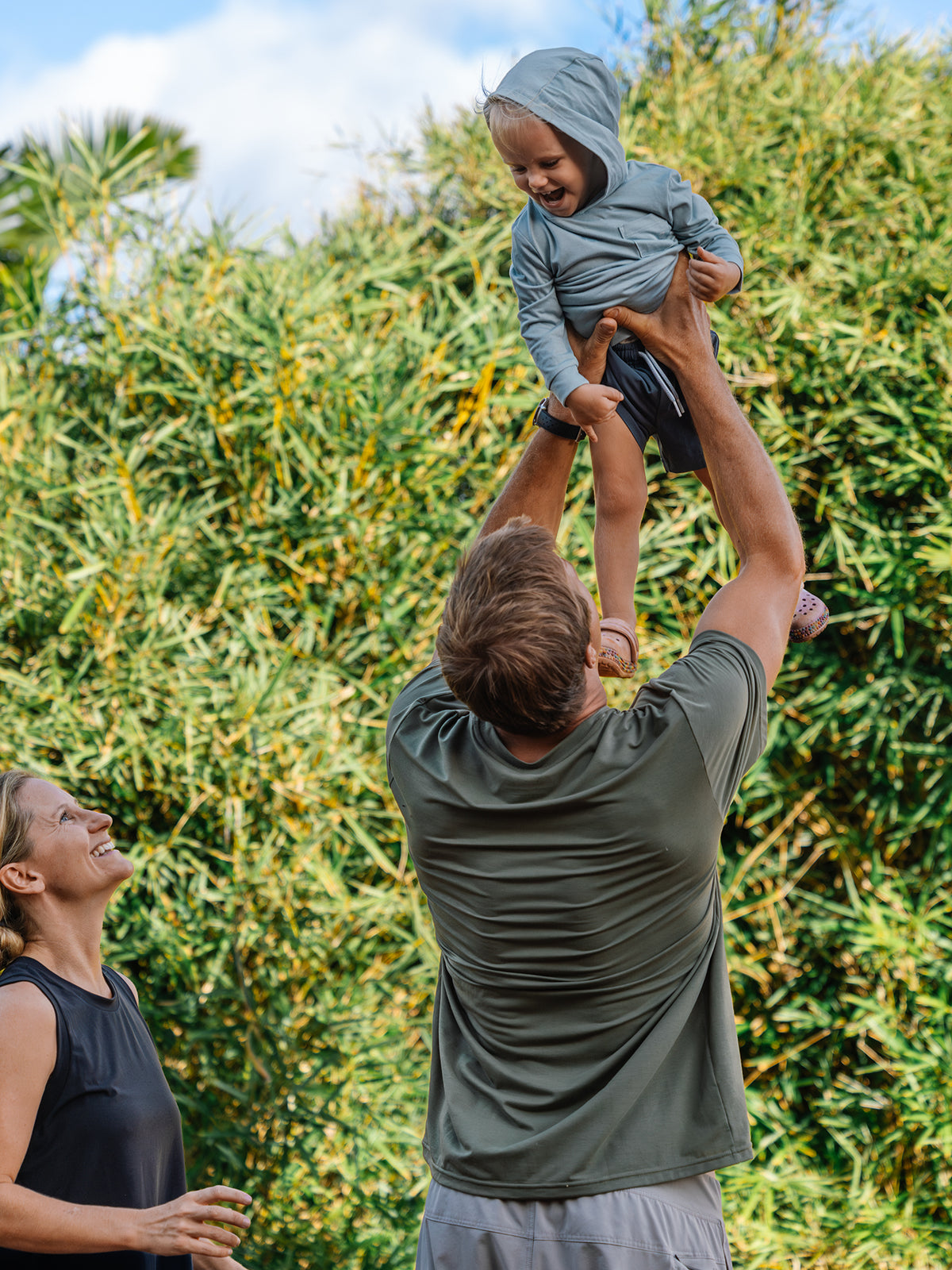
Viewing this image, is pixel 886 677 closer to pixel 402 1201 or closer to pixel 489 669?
pixel 402 1201

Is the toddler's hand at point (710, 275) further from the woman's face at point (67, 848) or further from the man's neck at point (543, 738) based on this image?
the woman's face at point (67, 848)

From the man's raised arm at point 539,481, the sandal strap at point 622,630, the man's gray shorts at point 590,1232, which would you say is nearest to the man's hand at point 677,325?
the man's raised arm at point 539,481

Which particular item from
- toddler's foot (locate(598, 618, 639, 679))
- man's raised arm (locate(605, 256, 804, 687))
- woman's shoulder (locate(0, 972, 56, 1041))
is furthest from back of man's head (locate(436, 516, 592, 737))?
woman's shoulder (locate(0, 972, 56, 1041))

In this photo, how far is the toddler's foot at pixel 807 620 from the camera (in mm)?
1658

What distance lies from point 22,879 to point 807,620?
129 cm

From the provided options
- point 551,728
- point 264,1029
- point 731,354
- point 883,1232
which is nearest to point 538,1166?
point 551,728

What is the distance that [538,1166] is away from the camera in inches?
48.3

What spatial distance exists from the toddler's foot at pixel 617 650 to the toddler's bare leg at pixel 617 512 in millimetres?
83

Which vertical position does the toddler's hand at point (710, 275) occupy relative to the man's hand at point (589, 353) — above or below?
above

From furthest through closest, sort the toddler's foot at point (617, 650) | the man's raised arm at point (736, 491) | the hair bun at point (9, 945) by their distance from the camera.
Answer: the hair bun at point (9, 945), the toddler's foot at point (617, 650), the man's raised arm at point (736, 491)

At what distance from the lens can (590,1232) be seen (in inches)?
47.3

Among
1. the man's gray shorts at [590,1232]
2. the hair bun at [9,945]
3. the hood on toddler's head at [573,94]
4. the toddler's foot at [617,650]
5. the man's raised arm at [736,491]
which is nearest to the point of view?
the man's gray shorts at [590,1232]

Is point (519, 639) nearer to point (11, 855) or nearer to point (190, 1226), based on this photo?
point (190, 1226)

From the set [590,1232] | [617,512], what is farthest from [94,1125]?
[617,512]
